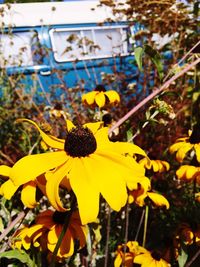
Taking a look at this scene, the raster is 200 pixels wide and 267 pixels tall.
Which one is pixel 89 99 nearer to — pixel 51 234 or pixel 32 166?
pixel 51 234

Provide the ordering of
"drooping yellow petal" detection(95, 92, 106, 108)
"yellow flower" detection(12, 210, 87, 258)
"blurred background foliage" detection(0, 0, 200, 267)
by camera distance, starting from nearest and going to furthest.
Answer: "yellow flower" detection(12, 210, 87, 258), "drooping yellow petal" detection(95, 92, 106, 108), "blurred background foliage" detection(0, 0, 200, 267)

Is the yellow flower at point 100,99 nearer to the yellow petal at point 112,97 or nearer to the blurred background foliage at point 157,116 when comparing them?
the yellow petal at point 112,97

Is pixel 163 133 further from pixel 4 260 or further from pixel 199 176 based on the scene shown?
pixel 4 260

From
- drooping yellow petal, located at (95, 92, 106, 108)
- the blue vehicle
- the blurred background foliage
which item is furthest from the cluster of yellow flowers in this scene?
the blue vehicle

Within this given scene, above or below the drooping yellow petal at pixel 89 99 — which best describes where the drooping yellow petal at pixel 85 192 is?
above

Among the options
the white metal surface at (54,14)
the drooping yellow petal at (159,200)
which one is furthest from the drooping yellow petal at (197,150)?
the white metal surface at (54,14)

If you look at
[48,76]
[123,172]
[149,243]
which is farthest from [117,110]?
[123,172]

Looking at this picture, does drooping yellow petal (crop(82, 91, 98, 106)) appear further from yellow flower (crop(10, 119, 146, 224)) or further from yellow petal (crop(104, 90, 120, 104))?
yellow flower (crop(10, 119, 146, 224))
